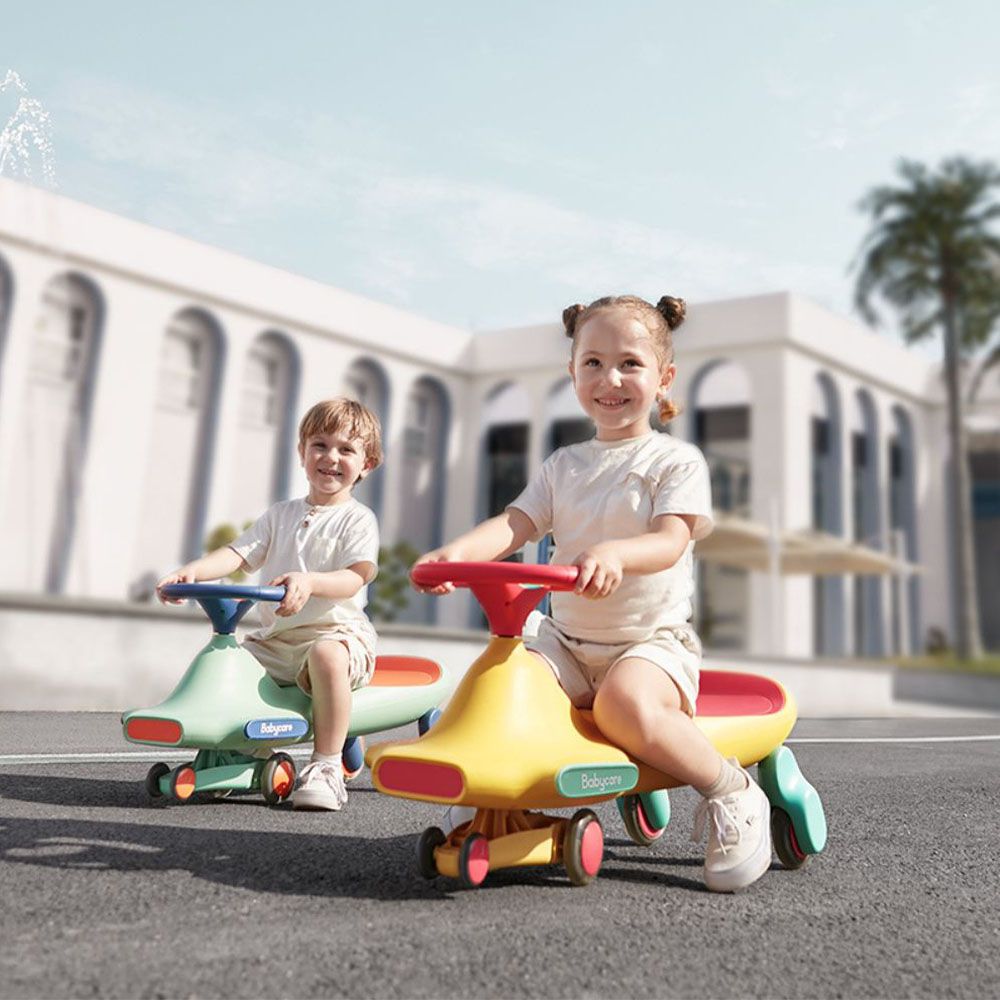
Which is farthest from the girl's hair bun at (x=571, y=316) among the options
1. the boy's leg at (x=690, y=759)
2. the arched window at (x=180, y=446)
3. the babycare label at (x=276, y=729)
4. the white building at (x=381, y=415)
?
the arched window at (x=180, y=446)

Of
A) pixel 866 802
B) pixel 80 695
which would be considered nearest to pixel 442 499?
pixel 80 695

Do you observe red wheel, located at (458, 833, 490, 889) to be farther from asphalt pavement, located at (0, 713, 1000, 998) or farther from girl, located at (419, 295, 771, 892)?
girl, located at (419, 295, 771, 892)

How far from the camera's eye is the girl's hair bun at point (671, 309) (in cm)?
291

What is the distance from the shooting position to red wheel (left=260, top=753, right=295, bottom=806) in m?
3.56

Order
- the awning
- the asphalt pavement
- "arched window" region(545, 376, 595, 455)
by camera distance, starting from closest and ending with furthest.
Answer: the asphalt pavement < the awning < "arched window" region(545, 376, 595, 455)

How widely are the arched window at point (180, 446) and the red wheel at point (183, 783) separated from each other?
21879 mm

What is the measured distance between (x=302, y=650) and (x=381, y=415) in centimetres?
2571

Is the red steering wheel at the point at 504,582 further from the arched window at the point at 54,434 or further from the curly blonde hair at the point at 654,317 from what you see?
the arched window at the point at 54,434

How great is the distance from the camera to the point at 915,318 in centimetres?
2789

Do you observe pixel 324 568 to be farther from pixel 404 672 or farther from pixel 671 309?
pixel 671 309

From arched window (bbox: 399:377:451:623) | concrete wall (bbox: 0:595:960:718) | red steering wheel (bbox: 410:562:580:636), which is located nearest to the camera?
red steering wheel (bbox: 410:562:580:636)

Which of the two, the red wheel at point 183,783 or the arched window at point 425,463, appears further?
the arched window at point 425,463

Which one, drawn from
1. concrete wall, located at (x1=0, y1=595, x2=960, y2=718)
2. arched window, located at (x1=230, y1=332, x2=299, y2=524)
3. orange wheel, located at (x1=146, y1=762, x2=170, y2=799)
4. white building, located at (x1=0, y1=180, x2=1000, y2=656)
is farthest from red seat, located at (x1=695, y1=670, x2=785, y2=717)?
arched window, located at (x1=230, y1=332, x2=299, y2=524)

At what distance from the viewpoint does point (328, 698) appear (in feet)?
11.9
